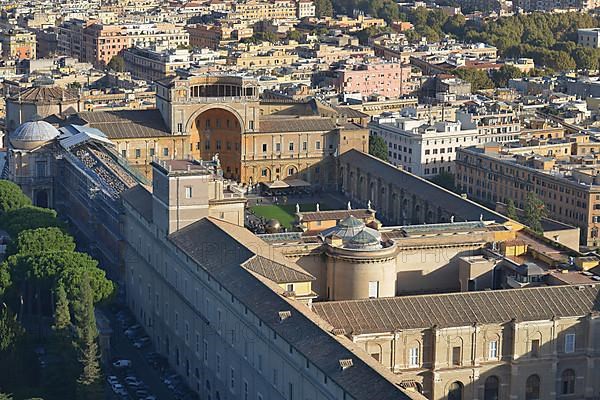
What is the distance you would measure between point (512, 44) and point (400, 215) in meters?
76.1

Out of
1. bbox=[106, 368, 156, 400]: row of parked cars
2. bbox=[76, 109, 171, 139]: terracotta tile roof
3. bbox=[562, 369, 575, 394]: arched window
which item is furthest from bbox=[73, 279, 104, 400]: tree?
bbox=[76, 109, 171, 139]: terracotta tile roof

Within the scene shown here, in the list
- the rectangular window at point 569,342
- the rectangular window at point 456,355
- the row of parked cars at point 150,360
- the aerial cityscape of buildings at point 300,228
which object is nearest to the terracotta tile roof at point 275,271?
the aerial cityscape of buildings at point 300,228

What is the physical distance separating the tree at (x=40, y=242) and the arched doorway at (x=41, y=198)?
16.0 meters

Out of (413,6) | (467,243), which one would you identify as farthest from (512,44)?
(467,243)

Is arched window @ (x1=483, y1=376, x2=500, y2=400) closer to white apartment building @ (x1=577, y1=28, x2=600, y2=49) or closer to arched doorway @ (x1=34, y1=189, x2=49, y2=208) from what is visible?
arched doorway @ (x1=34, y1=189, x2=49, y2=208)

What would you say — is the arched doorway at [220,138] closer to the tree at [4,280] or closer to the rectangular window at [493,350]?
the tree at [4,280]

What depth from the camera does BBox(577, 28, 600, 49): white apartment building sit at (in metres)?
145

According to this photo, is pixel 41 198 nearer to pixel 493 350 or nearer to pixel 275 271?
pixel 275 271

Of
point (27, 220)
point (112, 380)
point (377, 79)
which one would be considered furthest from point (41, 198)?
point (377, 79)

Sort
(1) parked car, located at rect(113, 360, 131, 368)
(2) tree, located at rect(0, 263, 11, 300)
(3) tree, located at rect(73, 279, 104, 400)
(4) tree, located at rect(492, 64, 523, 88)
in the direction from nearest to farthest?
(3) tree, located at rect(73, 279, 104, 400) → (1) parked car, located at rect(113, 360, 131, 368) → (2) tree, located at rect(0, 263, 11, 300) → (4) tree, located at rect(492, 64, 523, 88)

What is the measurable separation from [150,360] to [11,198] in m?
18.9

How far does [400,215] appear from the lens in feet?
246

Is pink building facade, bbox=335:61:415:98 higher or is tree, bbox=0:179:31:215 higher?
pink building facade, bbox=335:61:415:98

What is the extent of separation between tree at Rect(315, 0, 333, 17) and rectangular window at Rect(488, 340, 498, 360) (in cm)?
13605
